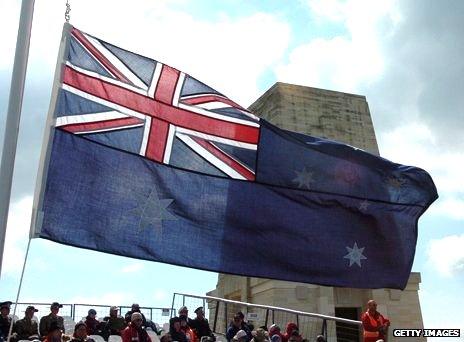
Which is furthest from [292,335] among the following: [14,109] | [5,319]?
[14,109]

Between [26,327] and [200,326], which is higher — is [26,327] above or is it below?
below

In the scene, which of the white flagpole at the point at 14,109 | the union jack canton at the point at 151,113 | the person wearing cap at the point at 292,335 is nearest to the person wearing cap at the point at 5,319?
the union jack canton at the point at 151,113

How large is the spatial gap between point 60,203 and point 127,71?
1.98 m

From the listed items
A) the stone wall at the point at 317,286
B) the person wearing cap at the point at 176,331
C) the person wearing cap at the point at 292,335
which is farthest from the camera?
the stone wall at the point at 317,286

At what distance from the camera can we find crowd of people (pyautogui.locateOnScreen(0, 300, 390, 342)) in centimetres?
1048

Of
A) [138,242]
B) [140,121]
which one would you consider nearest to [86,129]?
[140,121]

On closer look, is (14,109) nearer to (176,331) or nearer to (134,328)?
(134,328)

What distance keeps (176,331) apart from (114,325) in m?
1.82

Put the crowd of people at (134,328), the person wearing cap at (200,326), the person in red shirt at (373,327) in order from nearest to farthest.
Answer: the crowd of people at (134,328) → the person in red shirt at (373,327) → the person wearing cap at (200,326)

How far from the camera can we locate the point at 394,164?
9297 mm

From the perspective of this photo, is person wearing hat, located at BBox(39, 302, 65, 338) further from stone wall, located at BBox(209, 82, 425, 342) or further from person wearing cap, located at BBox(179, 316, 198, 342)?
stone wall, located at BBox(209, 82, 425, 342)

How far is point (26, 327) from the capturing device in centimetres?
1152

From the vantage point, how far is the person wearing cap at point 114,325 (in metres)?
13.1

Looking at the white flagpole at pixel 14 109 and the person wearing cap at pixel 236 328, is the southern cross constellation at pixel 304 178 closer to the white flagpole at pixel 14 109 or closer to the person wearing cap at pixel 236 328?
the white flagpole at pixel 14 109
